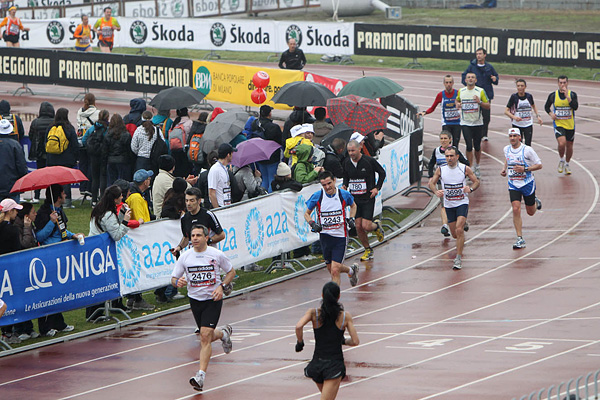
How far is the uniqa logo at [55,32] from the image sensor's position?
40156 millimetres

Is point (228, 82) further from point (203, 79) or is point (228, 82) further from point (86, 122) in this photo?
point (86, 122)

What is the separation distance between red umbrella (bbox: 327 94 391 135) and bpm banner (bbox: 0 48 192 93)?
483 inches

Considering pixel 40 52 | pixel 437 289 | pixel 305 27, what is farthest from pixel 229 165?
pixel 305 27

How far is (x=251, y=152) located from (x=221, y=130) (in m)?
1.32

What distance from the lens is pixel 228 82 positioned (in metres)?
30.2

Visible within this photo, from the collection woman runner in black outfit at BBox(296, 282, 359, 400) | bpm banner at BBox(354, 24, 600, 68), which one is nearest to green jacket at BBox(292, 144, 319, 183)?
woman runner in black outfit at BBox(296, 282, 359, 400)

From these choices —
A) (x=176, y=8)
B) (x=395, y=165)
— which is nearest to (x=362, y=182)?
(x=395, y=165)

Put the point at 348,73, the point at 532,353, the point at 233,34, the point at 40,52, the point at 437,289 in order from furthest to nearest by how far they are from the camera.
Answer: the point at 233,34 < the point at 348,73 < the point at 40,52 < the point at 437,289 < the point at 532,353

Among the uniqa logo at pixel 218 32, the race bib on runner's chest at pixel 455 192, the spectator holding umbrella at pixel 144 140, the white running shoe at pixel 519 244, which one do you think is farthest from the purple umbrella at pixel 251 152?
the uniqa logo at pixel 218 32

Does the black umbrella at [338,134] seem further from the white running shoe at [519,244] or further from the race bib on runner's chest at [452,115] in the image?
the race bib on runner's chest at [452,115]

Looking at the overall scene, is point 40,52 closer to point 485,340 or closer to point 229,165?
point 229,165

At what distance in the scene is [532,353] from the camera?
11.7 metres

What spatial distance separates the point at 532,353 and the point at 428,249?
6.08m

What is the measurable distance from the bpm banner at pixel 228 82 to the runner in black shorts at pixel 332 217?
1398cm
